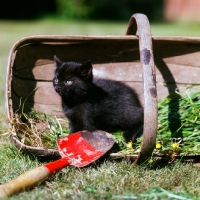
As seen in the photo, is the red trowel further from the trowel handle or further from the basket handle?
the basket handle

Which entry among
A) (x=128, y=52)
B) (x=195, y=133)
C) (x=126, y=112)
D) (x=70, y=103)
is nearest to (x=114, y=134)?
(x=126, y=112)

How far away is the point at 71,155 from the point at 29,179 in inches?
17.4

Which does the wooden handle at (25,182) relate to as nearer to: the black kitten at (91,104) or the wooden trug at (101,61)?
the black kitten at (91,104)

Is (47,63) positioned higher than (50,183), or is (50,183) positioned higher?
(47,63)

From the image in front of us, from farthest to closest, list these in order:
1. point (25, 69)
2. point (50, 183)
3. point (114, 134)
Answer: point (25, 69), point (114, 134), point (50, 183)

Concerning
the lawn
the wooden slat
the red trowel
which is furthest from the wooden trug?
the lawn

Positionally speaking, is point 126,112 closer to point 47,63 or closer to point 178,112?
point 178,112

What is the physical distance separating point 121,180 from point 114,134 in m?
0.76

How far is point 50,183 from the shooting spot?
219cm

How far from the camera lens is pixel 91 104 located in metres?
2.82

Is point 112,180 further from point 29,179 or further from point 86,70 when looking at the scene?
point 86,70

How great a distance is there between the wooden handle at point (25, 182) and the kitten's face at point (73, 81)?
29.8 inches

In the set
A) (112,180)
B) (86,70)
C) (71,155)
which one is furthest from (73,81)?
(112,180)

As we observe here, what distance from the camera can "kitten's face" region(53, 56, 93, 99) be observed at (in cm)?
272
